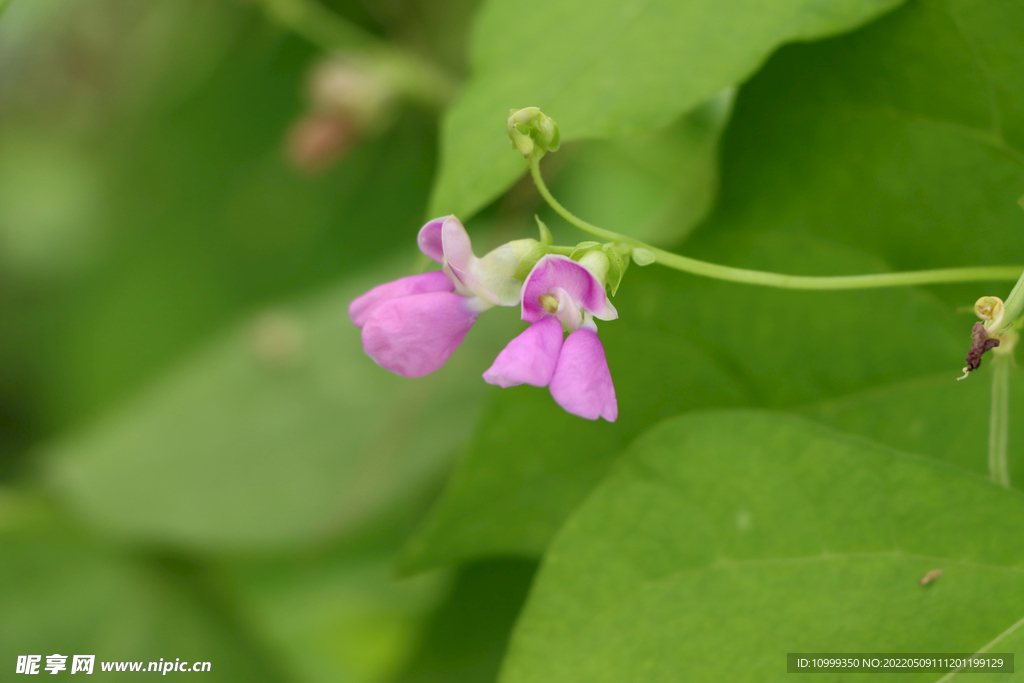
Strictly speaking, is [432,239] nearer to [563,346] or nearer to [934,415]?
[563,346]

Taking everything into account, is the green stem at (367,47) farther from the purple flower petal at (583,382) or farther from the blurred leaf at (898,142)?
the purple flower petal at (583,382)

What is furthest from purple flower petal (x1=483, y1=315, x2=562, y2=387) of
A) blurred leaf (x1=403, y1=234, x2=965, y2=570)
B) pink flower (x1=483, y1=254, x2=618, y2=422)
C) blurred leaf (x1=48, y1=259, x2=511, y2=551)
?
blurred leaf (x1=48, y1=259, x2=511, y2=551)

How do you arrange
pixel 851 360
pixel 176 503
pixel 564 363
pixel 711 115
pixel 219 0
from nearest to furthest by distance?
1. pixel 564 363
2. pixel 851 360
3. pixel 711 115
4. pixel 176 503
5. pixel 219 0

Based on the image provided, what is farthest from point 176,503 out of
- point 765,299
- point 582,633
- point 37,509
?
point 765,299

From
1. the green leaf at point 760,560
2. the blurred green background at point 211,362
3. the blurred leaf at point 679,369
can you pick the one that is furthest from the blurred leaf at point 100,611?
the green leaf at point 760,560

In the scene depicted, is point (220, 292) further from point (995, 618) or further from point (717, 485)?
point (995, 618)

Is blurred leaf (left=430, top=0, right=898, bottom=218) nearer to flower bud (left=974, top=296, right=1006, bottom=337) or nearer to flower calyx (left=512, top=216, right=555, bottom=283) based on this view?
flower calyx (left=512, top=216, right=555, bottom=283)
